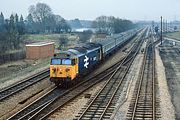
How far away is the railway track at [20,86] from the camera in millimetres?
22500

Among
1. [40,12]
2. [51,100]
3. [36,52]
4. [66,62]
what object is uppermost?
[40,12]

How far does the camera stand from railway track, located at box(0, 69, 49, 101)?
73.8 ft

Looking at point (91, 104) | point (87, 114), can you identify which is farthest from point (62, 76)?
point (87, 114)

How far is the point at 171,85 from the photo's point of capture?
25.7 metres

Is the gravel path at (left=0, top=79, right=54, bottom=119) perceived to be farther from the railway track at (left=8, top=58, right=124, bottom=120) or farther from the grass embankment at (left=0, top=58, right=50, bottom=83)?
the grass embankment at (left=0, top=58, right=50, bottom=83)

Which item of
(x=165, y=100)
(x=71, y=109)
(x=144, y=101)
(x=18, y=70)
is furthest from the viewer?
(x=18, y=70)

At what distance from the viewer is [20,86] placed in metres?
25.2

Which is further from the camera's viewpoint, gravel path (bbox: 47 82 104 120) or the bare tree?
the bare tree

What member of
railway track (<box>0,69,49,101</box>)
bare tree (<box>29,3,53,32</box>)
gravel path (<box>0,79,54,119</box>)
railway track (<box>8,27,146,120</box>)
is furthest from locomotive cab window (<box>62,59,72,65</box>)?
bare tree (<box>29,3,53,32</box>)

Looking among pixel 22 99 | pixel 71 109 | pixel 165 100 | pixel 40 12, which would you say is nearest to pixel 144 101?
pixel 165 100

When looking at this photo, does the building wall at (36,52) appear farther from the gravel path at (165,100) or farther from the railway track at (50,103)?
the gravel path at (165,100)

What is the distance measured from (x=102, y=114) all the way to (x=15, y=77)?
15436 millimetres

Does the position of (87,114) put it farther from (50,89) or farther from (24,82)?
(24,82)

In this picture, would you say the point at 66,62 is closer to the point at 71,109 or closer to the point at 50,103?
the point at 50,103
